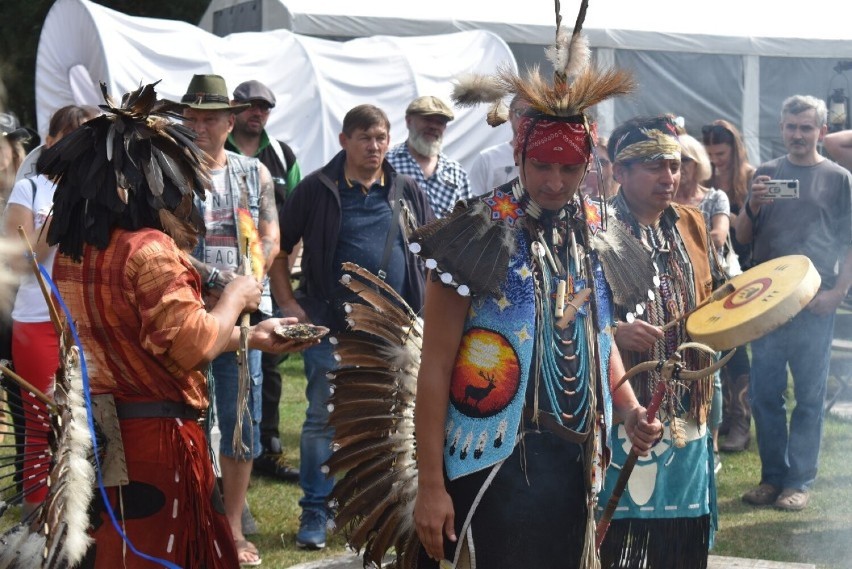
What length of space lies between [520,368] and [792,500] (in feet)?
13.3

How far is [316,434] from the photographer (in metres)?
5.92

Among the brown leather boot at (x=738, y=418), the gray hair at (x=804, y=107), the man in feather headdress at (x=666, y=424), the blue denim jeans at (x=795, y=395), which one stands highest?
the gray hair at (x=804, y=107)

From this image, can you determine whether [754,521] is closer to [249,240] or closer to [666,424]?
[666,424]

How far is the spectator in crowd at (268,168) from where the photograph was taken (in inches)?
281

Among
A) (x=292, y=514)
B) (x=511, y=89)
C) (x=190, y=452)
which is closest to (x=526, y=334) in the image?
(x=511, y=89)

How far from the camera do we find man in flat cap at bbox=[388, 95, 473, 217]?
700 centimetres

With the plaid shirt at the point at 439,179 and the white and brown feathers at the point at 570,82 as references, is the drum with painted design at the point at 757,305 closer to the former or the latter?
the white and brown feathers at the point at 570,82

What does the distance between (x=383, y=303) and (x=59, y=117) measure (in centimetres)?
248

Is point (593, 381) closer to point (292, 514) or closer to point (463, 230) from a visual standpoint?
point (463, 230)

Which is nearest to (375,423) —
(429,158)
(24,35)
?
(429,158)

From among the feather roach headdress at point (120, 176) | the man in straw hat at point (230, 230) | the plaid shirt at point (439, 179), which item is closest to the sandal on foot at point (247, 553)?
the man in straw hat at point (230, 230)

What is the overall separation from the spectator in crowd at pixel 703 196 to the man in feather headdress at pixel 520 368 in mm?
1867

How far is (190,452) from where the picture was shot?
11.2ft

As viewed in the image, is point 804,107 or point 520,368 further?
point 804,107
